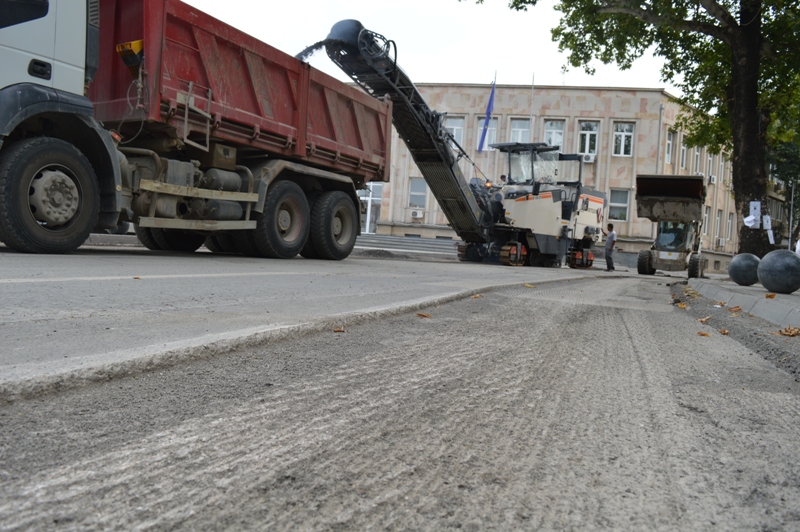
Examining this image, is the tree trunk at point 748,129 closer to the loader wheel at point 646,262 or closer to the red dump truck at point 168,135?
the loader wheel at point 646,262

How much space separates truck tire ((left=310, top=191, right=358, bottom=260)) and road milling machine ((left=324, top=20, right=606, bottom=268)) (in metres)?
3.74

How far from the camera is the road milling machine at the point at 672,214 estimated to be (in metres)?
19.5

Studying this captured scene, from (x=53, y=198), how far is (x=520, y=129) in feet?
111

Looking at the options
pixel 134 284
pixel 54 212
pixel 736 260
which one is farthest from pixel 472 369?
pixel 736 260

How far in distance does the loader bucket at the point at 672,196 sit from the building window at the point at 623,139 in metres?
18.8

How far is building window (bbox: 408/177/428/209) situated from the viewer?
3959 centimetres

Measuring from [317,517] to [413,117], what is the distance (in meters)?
14.7

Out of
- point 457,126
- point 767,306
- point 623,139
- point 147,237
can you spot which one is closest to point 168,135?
point 147,237

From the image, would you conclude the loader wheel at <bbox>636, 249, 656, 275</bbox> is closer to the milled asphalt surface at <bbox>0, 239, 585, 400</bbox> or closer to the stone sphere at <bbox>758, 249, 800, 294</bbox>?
the stone sphere at <bbox>758, 249, 800, 294</bbox>

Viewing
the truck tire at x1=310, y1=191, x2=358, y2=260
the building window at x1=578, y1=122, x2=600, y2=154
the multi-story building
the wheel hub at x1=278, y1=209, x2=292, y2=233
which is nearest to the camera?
the wheel hub at x1=278, y1=209, x2=292, y2=233

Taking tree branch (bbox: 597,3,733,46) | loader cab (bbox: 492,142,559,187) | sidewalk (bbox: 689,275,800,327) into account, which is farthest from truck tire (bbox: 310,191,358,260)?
loader cab (bbox: 492,142,559,187)

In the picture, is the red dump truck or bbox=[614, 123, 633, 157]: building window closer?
the red dump truck

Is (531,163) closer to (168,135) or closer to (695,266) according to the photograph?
(695,266)

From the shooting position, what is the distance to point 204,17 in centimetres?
925
